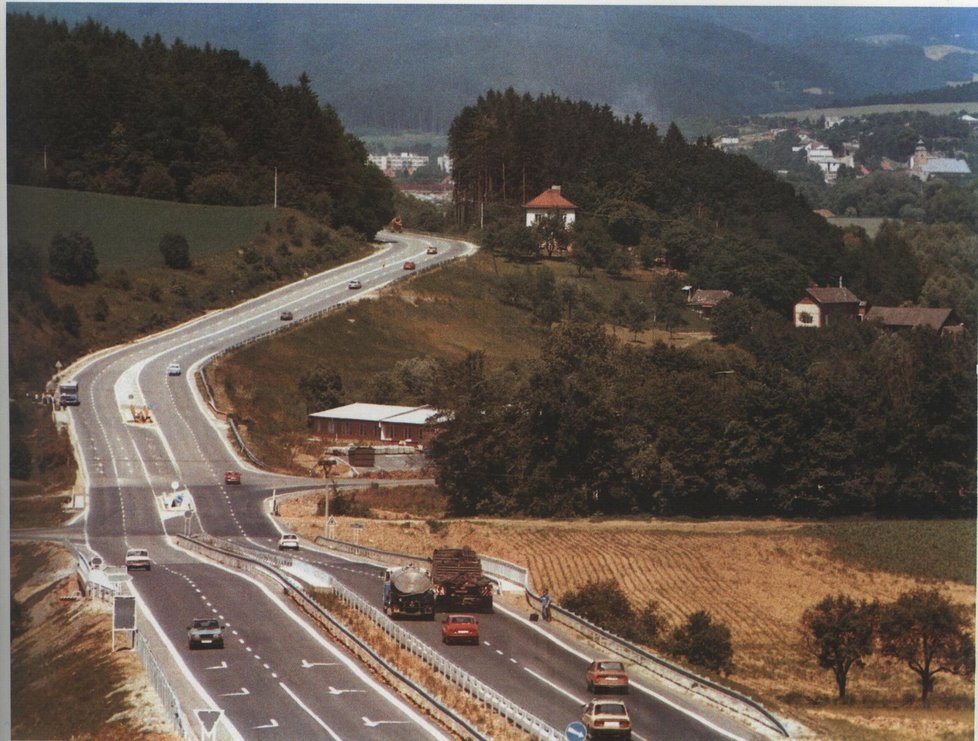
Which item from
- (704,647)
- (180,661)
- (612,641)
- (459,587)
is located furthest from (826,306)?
(180,661)

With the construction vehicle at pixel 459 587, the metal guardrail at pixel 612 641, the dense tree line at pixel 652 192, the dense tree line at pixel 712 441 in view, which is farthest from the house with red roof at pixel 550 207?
the construction vehicle at pixel 459 587

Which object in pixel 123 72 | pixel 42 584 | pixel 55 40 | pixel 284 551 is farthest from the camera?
pixel 123 72

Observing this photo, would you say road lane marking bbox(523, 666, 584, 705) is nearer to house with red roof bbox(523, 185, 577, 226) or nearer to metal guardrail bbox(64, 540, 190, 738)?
metal guardrail bbox(64, 540, 190, 738)

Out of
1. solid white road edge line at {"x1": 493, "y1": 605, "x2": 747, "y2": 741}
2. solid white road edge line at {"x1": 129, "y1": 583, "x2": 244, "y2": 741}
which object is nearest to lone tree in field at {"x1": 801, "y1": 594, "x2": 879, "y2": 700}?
solid white road edge line at {"x1": 493, "y1": 605, "x2": 747, "y2": 741}

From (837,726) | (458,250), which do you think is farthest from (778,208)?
(837,726)

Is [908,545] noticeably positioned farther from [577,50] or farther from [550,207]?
[550,207]

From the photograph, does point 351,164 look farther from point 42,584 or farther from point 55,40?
point 42,584
